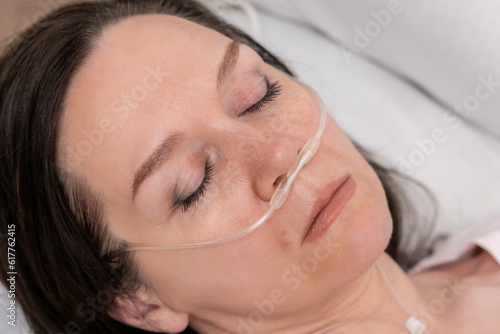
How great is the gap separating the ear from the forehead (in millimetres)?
349

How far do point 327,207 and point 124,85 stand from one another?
1.82 feet

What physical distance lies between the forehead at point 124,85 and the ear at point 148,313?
349 mm

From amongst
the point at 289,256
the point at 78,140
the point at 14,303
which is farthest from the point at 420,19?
the point at 14,303

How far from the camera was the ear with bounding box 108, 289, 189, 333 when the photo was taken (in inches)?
53.0

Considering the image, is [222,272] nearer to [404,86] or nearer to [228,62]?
[228,62]

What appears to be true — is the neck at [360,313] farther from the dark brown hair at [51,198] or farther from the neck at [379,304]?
the dark brown hair at [51,198]

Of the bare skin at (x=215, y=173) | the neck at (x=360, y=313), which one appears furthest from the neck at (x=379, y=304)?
the bare skin at (x=215, y=173)

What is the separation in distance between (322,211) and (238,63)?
42 centimetres

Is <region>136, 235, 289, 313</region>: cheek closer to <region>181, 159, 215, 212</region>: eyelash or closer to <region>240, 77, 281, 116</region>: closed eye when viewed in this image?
<region>181, 159, 215, 212</region>: eyelash

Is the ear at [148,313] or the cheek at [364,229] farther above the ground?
the cheek at [364,229]

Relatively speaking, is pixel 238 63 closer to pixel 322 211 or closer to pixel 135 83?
pixel 135 83

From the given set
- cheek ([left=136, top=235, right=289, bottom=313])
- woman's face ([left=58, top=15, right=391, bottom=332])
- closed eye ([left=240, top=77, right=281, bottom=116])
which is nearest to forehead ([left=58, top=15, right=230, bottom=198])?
woman's face ([left=58, top=15, right=391, bottom=332])

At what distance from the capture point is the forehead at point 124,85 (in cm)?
117

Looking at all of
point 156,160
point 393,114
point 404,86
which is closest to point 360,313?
point 156,160
